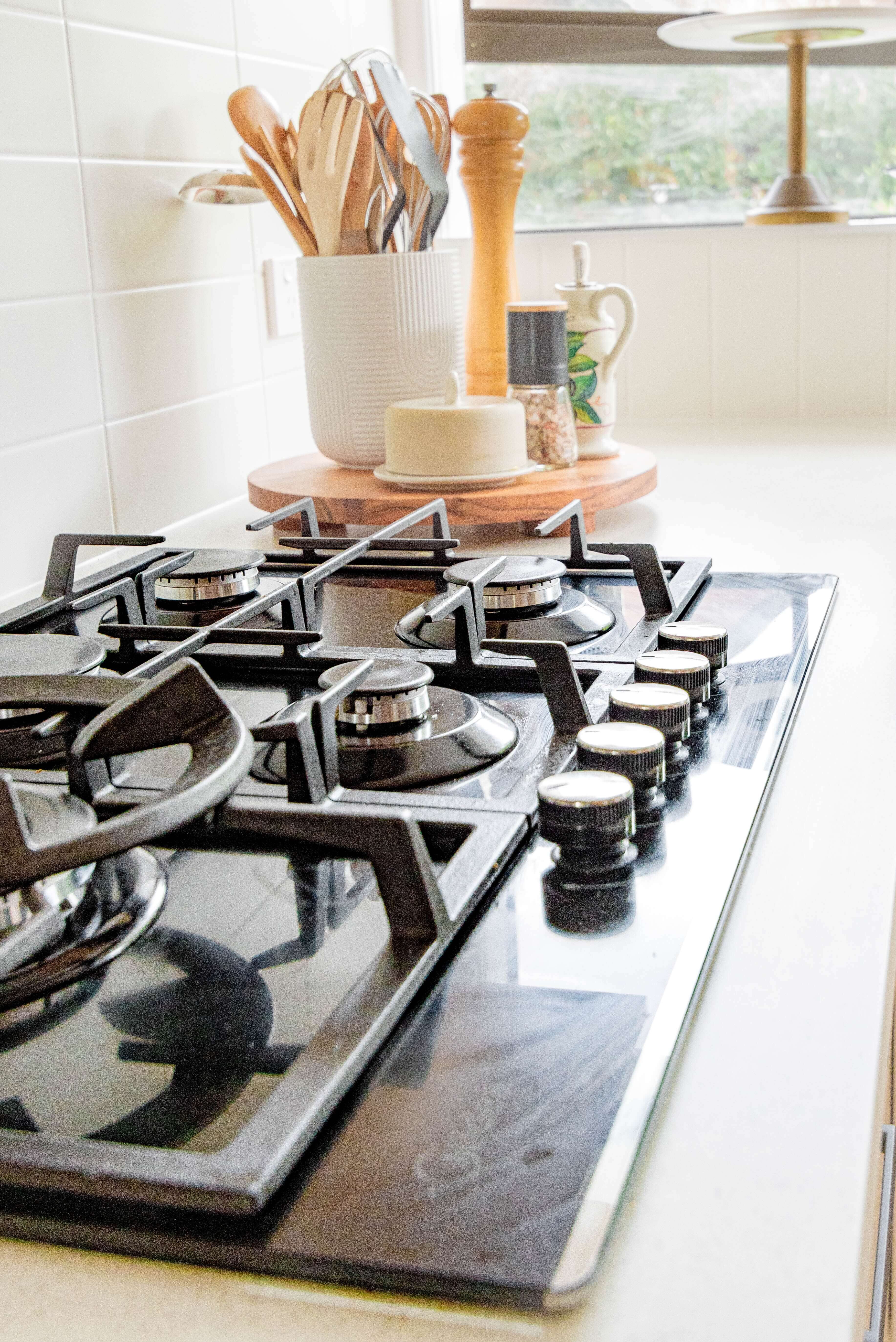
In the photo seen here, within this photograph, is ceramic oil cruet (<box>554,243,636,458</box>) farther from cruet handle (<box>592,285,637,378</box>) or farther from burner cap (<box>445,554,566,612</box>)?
burner cap (<box>445,554,566,612</box>)

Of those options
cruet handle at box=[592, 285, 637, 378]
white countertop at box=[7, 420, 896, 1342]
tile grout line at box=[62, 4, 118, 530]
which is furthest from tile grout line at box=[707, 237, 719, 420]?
white countertop at box=[7, 420, 896, 1342]

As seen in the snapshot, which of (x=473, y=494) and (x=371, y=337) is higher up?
(x=371, y=337)

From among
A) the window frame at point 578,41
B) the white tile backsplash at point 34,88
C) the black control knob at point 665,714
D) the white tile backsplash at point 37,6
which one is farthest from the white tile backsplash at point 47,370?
the window frame at point 578,41

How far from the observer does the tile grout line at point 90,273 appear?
1156mm

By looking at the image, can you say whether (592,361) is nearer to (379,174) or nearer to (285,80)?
(379,174)

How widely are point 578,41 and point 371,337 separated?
925mm

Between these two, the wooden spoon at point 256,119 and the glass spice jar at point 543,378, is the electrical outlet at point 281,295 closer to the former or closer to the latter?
the wooden spoon at point 256,119

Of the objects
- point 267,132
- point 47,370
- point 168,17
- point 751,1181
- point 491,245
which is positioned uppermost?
point 168,17

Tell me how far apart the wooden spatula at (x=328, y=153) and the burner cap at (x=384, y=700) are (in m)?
0.76

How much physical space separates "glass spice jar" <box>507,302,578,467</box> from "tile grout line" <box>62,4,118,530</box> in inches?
15.6

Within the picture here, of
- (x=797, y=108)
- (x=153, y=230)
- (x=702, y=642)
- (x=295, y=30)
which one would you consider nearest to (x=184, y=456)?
(x=153, y=230)

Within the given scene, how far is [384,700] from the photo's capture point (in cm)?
65

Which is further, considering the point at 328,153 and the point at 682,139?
the point at 682,139

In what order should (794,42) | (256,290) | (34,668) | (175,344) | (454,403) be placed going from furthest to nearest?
(794,42), (256,290), (175,344), (454,403), (34,668)
